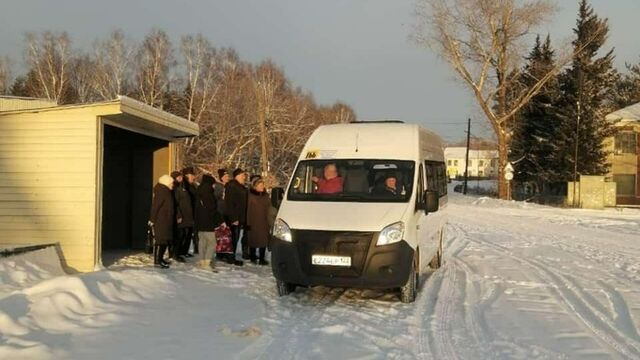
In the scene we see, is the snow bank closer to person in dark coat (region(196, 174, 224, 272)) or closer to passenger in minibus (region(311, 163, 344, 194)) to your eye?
person in dark coat (region(196, 174, 224, 272))

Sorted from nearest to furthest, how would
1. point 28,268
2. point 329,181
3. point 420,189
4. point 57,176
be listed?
point 329,181
point 420,189
point 28,268
point 57,176

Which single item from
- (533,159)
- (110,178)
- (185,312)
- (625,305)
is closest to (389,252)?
(185,312)

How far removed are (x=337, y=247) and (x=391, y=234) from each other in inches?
27.7

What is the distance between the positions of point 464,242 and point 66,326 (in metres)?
13.4

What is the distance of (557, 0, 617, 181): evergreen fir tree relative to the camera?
4678 cm

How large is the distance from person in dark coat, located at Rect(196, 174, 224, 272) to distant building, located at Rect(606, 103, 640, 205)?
147 ft

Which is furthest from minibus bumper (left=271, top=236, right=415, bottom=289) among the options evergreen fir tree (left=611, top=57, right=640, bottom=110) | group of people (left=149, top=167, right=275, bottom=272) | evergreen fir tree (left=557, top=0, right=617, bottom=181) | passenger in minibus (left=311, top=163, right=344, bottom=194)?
evergreen fir tree (left=611, top=57, right=640, bottom=110)

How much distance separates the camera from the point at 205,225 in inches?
465

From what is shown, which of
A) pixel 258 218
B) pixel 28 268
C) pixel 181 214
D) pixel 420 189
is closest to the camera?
pixel 420 189

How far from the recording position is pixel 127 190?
16234mm

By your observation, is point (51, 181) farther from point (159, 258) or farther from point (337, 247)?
point (337, 247)

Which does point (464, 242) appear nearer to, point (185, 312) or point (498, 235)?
point (498, 235)

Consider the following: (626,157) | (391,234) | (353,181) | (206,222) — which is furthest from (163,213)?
(626,157)

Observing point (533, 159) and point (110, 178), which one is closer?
point (110, 178)
